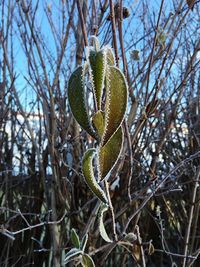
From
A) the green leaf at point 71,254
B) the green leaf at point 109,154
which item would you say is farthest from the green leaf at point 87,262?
the green leaf at point 109,154

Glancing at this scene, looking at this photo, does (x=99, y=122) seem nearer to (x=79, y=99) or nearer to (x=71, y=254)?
(x=79, y=99)

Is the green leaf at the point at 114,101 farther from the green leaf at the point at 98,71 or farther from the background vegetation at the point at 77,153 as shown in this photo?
the background vegetation at the point at 77,153

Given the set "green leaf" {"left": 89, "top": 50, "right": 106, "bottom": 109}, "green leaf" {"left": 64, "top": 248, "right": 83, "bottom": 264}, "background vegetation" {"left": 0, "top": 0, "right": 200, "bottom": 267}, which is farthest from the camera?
"background vegetation" {"left": 0, "top": 0, "right": 200, "bottom": 267}

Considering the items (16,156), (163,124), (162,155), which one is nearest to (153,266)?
(162,155)

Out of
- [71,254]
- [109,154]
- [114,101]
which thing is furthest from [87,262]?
[114,101]

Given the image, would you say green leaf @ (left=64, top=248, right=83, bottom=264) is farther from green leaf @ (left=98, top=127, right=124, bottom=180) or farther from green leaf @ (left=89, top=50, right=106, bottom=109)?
green leaf @ (left=89, top=50, right=106, bottom=109)

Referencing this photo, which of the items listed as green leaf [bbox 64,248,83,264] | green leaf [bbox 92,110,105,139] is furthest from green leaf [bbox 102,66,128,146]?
green leaf [bbox 64,248,83,264]

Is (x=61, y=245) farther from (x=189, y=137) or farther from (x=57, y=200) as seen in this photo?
(x=189, y=137)
